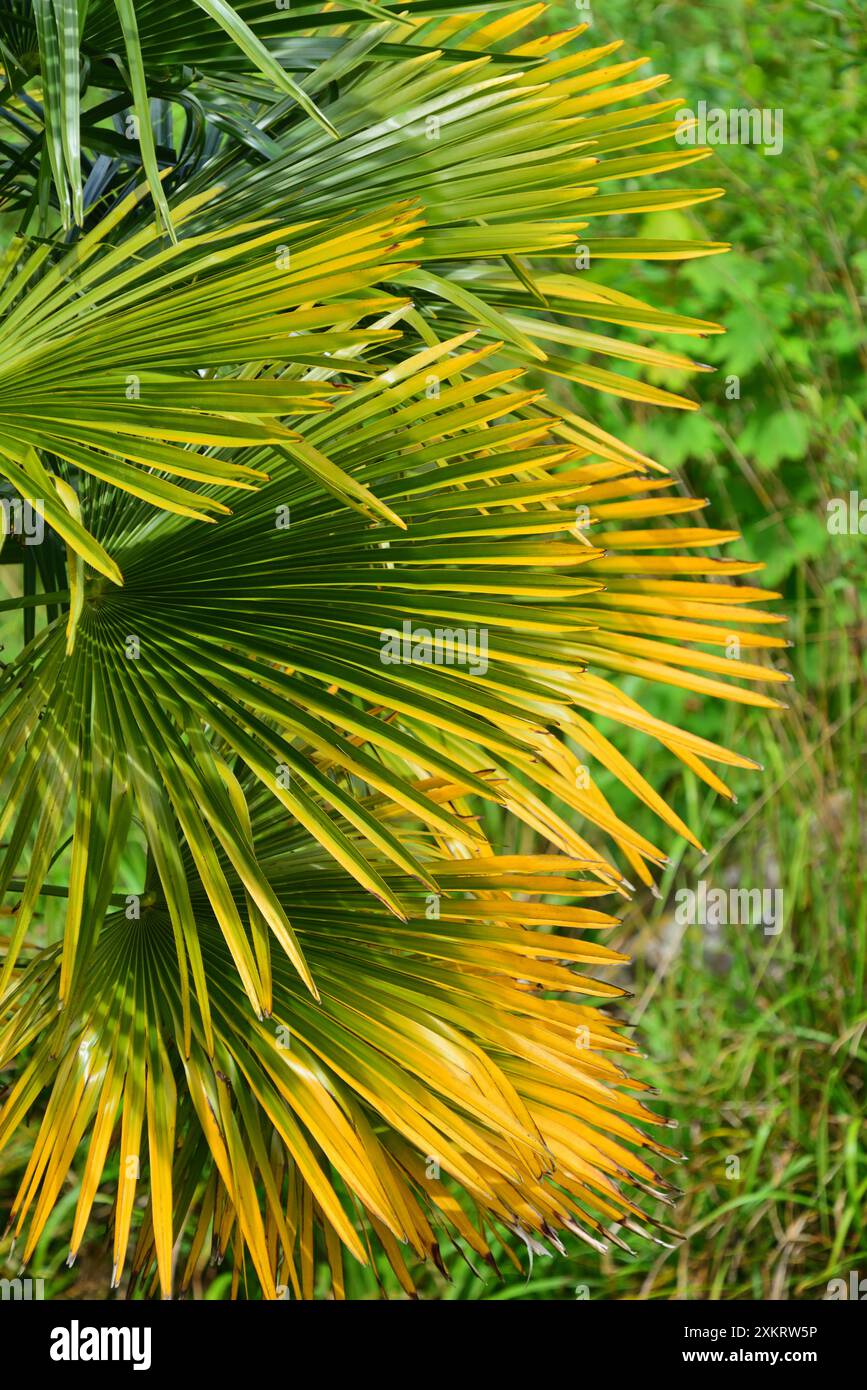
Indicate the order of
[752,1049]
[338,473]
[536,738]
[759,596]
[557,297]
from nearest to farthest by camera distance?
[338,473]
[536,738]
[759,596]
[557,297]
[752,1049]

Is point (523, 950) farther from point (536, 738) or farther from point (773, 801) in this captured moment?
point (773, 801)

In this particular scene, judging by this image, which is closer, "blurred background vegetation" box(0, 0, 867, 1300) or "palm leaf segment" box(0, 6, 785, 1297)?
"palm leaf segment" box(0, 6, 785, 1297)

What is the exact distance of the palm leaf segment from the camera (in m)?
1.02

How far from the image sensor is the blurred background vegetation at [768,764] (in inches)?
83.0

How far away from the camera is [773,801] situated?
2430 mm

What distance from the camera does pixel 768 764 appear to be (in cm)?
251

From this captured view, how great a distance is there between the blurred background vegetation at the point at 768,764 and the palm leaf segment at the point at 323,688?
0.48 m

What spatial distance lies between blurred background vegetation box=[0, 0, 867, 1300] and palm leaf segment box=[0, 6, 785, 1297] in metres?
0.48

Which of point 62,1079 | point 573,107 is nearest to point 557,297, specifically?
point 573,107

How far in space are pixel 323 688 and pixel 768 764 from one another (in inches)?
62.0

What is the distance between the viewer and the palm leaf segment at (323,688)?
1.02 metres

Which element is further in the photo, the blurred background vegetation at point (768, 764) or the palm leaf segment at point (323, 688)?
the blurred background vegetation at point (768, 764)

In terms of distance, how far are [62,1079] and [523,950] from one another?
1.48ft

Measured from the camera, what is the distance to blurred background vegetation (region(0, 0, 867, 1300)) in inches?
83.0
